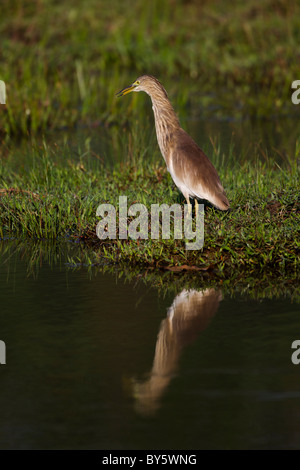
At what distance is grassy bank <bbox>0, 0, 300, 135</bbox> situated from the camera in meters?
16.9

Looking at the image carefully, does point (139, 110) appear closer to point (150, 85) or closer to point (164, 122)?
point (150, 85)

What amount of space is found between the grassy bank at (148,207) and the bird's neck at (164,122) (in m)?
0.63

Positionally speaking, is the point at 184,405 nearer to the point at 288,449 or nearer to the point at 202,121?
the point at 288,449

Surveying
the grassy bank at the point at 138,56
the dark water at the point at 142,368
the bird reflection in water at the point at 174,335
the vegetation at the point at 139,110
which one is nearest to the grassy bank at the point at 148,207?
the vegetation at the point at 139,110

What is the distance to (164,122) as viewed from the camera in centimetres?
940

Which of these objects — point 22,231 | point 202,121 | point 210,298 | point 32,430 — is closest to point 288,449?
point 32,430

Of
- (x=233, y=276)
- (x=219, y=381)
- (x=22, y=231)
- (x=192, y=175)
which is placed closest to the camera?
(x=219, y=381)

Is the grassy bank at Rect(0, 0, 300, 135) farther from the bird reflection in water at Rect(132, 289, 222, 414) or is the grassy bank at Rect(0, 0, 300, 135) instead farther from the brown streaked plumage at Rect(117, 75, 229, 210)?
the bird reflection in water at Rect(132, 289, 222, 414)

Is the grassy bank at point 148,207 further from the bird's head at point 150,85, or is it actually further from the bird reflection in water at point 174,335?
the bird's head at point 150,85

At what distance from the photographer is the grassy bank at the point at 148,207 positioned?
820 centimetres

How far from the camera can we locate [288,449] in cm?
469

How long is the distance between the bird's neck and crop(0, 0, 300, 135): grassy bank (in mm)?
5839

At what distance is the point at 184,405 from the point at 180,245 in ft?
10.6

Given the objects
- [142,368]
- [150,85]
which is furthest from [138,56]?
[142,368]
